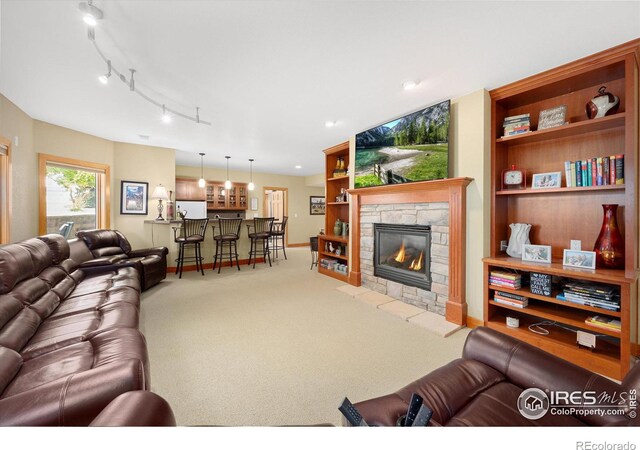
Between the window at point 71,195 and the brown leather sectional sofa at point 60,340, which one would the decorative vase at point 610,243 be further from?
the window at point 71,195

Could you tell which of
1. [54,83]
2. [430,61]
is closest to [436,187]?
[430,61]

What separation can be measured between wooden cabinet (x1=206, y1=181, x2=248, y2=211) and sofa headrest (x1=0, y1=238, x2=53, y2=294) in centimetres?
541

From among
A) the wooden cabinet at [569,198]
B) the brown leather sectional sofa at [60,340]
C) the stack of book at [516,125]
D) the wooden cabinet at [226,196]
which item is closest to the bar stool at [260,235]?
the wooden cabinet at [226,196]

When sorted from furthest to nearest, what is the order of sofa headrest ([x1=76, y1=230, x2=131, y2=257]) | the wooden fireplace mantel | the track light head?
1. sofa headrest ([x1=76, y1=230, x2=131, y2=257])
2. the wooden fireplace mantel
3. the track light head

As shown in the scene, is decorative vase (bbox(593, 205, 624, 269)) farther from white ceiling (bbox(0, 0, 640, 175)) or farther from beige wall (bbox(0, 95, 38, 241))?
beige wall (bbox(0, 95, 38, 241))

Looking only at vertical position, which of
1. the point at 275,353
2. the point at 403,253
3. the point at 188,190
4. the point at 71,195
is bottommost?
the point at 275,353

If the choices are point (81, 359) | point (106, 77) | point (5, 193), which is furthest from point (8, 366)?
point (5, 193)

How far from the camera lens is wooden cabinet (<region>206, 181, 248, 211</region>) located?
7715 mm

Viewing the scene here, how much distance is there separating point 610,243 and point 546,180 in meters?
0.70

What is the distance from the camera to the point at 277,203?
9.61 metres

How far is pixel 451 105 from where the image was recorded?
286 cm

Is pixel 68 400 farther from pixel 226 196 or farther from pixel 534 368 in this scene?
pixel 226 196

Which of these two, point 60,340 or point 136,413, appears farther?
point 60,340

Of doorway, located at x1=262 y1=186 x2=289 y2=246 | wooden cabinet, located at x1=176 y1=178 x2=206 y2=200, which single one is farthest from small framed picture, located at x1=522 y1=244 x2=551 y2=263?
wooden cabinet, located at x1=176 y1=178 x2=206 y2=200
